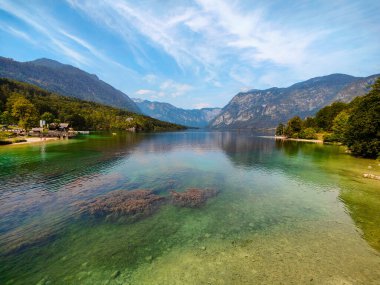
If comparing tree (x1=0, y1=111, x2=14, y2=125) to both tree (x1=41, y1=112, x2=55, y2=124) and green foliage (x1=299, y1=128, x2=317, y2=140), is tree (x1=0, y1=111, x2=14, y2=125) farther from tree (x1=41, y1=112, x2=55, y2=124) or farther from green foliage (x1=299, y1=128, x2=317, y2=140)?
green foliage (x1=299, y1=128, x2=317, y2=140)

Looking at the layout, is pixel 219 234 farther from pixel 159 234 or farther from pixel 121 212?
pixel 121 212

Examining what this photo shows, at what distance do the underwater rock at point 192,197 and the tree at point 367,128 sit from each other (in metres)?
57.2

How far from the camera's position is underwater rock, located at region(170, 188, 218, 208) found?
26219 mm

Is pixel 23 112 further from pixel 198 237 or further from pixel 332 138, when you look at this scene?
pixel 332 138

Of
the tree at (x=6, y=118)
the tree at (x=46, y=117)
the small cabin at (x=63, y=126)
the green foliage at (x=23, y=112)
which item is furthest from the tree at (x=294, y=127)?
the tree at (x=6, y=118)

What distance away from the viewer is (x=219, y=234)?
18.9 meters

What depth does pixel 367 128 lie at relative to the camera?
5947 cm

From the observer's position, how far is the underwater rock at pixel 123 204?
883 inches

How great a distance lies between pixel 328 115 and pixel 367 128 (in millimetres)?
120463

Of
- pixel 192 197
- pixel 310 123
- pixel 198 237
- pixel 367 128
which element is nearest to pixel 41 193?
pixel 192 197

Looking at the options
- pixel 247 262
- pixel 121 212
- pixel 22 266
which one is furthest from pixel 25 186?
pixel 247 262

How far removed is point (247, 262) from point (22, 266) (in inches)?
609

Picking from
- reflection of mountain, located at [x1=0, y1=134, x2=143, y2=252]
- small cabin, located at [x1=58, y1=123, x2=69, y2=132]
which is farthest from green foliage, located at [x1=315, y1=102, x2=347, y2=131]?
small cabin, located at [x1=58, y1=123, x2=69, y2=132]

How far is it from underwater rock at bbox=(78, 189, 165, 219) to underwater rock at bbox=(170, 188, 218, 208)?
2178 mm
